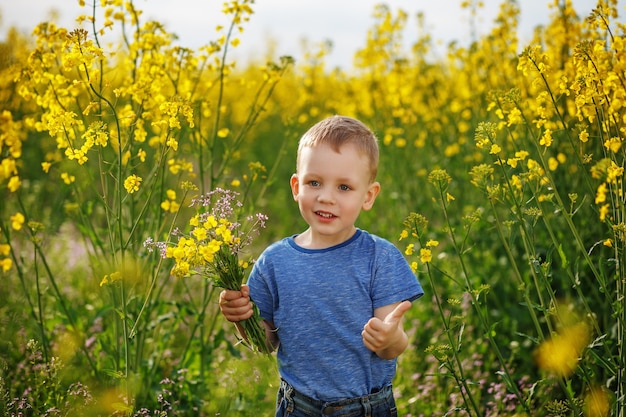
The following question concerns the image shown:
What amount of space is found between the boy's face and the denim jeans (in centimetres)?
49

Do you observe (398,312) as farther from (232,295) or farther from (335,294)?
(232,295)

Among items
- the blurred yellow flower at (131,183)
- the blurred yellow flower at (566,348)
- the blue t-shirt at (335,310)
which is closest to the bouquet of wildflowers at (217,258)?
the blue t-shirt at (335,310)

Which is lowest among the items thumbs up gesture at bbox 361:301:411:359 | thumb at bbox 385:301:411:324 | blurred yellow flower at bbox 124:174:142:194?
thumbs up gesture at bbox 361:301:411:359

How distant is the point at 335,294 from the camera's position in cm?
220

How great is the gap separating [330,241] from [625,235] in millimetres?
923

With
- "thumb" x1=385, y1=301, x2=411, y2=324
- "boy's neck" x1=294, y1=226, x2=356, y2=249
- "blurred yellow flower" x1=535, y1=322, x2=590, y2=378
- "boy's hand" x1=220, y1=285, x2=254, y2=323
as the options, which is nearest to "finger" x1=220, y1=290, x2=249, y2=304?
"boy's hand" x1=220, y1=285, x2=254, y2=323

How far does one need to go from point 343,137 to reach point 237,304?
58cm

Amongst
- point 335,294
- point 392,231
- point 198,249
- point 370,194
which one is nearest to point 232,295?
point 198,249

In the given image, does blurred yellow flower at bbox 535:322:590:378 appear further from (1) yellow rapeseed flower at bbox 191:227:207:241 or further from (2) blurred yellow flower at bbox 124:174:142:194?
(2) blurred yellow flower at bbox 124:174:142:194

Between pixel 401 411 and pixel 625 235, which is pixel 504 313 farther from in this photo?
pixel 625 235

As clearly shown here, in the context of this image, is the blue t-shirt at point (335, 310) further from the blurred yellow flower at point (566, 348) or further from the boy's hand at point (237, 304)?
the blurred yellow flower at point (566, 348)

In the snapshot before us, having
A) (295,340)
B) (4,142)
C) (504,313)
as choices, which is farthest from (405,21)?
(295,340)

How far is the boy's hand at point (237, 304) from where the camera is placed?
83.0 inches

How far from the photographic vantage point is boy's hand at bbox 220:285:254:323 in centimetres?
211
